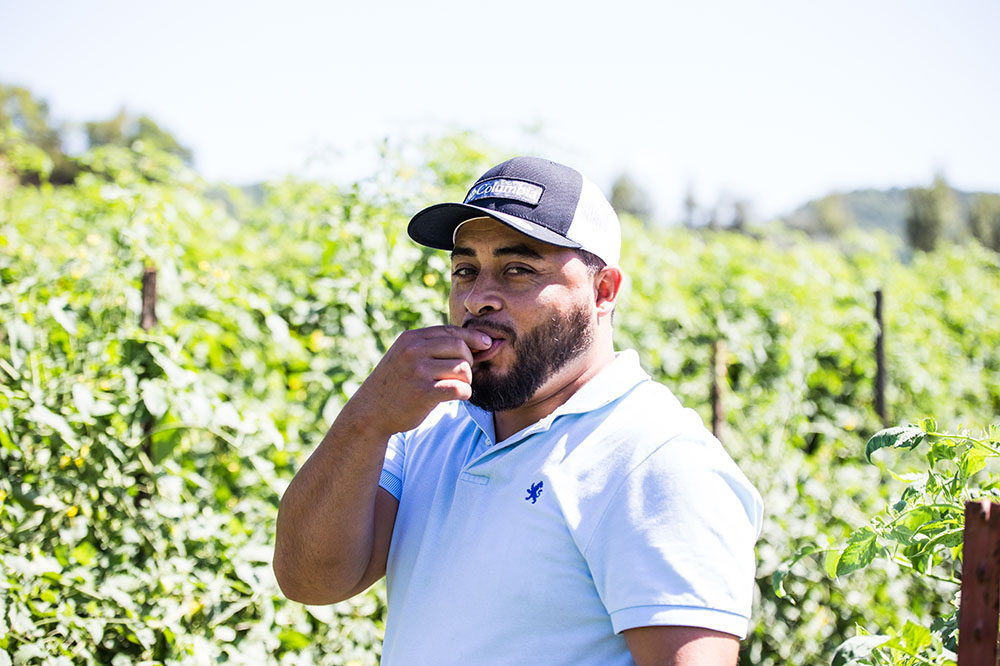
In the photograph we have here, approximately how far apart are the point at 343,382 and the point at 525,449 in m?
1.33

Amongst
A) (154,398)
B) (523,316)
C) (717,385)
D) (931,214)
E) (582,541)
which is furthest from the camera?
(931,214)

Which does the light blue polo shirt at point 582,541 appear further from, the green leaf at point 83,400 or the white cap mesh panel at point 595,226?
the green leaf at point 83,400

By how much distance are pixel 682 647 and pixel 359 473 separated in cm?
60

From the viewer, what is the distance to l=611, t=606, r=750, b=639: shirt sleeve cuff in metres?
1.07

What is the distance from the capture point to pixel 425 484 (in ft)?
5.03

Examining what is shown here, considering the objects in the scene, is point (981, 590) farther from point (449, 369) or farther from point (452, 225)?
point (452, 225)

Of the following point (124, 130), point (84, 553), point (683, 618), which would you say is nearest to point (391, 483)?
point (683, 618)

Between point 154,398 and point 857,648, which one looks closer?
point 857,648

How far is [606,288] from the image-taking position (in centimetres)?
155

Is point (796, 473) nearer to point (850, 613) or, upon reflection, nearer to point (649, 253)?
point (850, 613)

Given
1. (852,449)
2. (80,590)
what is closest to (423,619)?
(80,590)

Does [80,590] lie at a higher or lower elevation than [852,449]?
higher

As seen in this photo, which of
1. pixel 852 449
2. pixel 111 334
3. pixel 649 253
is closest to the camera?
pixel 111 334

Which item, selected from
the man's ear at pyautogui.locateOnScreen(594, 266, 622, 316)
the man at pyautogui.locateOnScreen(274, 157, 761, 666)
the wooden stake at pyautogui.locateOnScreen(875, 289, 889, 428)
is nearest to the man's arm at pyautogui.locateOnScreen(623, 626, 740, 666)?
the man at pyautogui.locateOnScreen(274, 157, 761, 666)
